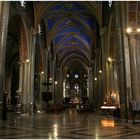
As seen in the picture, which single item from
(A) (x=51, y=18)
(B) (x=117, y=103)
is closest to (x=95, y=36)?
(A) (x=51, y=18)

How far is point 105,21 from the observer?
69.8 feet

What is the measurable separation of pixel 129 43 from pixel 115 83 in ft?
25.1

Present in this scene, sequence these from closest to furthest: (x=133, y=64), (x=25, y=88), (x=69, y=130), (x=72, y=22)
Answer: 1. (x=69, y=130)
2. (x=133, y=64)
3. (x=25, y=88)
4. (x=72, y=22)

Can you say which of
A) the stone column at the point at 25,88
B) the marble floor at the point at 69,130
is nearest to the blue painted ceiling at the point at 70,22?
the stone column at the point at 25,88

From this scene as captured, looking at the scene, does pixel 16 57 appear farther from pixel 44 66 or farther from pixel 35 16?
pixel 35 16

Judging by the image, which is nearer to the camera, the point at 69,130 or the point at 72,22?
the point at 69,130

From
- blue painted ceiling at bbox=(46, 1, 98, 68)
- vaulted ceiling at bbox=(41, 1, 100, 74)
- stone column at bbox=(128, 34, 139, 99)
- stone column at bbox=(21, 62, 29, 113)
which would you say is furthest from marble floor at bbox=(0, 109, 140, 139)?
blue painted ceiling at bbox=(46, 1, 98, 68)

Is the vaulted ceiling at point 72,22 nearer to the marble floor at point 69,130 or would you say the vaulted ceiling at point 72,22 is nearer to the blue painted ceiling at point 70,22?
the blue painted ceiling at point 70,22

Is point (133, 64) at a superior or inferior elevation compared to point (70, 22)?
inferior

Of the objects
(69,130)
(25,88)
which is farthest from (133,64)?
(25,88)

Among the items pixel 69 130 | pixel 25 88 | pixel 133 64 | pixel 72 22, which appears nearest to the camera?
pixel 69 130

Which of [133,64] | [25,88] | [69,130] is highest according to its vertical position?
[133,64]

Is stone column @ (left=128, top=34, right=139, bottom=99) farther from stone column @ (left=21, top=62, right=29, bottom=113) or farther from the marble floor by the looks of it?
stone column @ (left=21, top=62, right=29, bottom=113)

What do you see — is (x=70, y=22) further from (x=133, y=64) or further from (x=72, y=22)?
(x=133, y=64)
